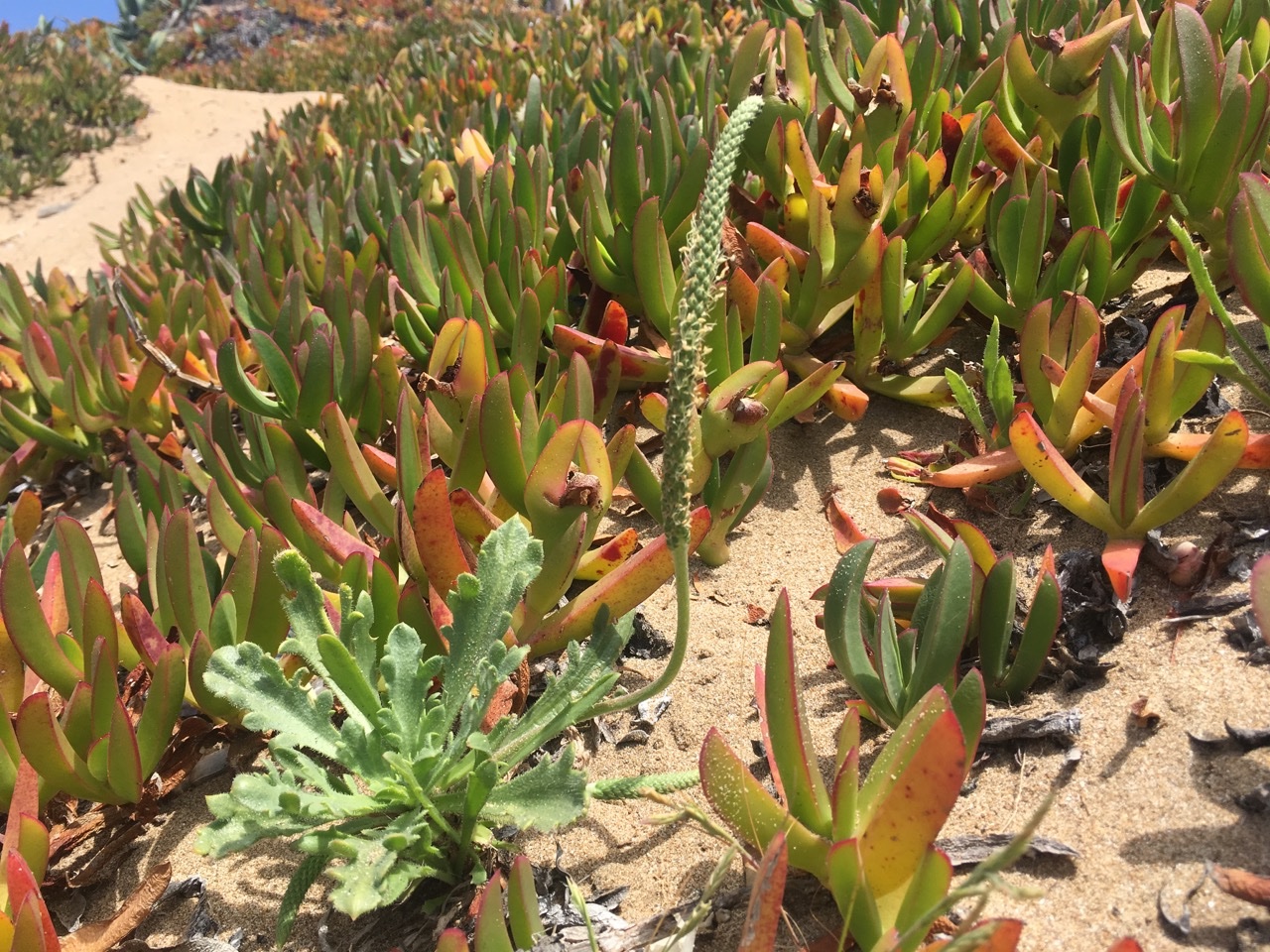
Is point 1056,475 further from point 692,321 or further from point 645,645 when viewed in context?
point 692,321

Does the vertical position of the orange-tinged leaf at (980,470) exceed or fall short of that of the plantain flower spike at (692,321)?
it falls short

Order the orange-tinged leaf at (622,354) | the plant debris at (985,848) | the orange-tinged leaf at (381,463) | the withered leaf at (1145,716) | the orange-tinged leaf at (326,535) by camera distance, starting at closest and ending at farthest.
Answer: the plant debris at (985,848) → the withered leaf at (1145,716) → the orange-tinged leaf at (326,535) → the orange-tinged leaf at (381,463) → the orange-tinged leaf at (622,354)

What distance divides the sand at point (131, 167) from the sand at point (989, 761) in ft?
19.3

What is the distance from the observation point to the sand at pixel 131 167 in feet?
25.3

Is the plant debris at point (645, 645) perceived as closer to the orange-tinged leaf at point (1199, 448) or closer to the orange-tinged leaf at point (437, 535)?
the orange-tinged leaf at point (437, 535)

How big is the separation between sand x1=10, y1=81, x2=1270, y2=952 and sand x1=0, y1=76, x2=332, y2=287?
5.88 meters

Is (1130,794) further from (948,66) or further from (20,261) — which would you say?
(20,261)

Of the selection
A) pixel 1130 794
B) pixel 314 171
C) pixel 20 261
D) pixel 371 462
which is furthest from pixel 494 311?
pixel 20 261

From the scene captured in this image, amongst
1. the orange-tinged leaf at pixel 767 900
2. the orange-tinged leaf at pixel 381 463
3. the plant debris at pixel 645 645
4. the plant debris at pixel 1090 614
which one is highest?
the orange-tinged leaf at pixel 381 463

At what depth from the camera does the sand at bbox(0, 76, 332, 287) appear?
25.3ft

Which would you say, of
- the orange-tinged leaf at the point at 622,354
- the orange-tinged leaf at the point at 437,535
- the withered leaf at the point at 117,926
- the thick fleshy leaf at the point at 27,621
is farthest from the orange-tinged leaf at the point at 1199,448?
the thick fleshy leaf at the point at 27,621

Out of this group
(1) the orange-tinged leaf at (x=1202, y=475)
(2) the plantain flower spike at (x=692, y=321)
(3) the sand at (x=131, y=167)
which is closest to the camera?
(2) the plantain flower spike at (x=692, y=321)

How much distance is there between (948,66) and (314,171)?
100 inches

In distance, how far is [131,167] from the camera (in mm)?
9922
